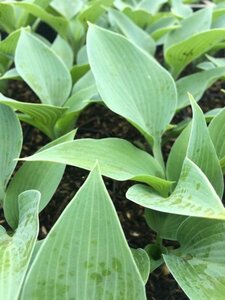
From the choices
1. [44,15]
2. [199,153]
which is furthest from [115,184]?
[44,15]

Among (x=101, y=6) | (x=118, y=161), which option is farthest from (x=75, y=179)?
(x=101, y=6)

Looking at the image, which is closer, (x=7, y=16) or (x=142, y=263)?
(x=142, y=263)

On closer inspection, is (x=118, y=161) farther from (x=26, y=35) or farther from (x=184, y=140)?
(x=26, y=35)

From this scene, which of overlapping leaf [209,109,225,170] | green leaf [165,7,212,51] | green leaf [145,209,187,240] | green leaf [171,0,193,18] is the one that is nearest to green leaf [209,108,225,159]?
overlapping leaf [209,109,225,170]

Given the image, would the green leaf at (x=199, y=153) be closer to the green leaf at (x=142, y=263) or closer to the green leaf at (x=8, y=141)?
the green leaf at (x=142, y=263)

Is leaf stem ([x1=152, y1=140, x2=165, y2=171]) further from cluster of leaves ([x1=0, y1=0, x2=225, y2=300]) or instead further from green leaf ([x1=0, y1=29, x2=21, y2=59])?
green leaf ([x1=0, y1=29, x2=21, y2=59])

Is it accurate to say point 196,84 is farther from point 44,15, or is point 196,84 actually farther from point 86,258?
point 86,258
